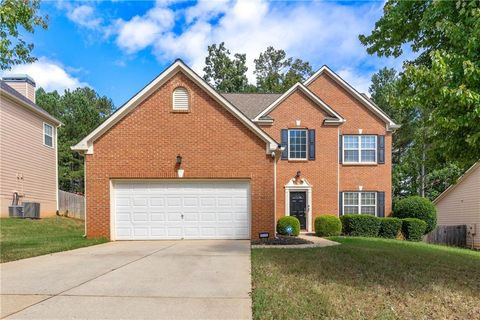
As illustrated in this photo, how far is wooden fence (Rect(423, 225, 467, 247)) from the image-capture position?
21.2m

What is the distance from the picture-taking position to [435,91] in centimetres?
578

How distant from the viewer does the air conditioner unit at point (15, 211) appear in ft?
60.9

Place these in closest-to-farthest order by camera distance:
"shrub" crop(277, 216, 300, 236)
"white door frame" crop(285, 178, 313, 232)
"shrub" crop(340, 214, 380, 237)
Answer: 1. "shrub" crop(277, 216, 300, 236)
2. "shrub" crop(340, 214, 380, 237)
3. "white door frame" crop(285, 178, 313, 232)

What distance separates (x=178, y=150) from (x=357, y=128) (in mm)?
10359

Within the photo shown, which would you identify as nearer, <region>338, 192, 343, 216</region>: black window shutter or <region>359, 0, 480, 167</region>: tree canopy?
<region>359, 0, 480, 167</region>: tree canopy

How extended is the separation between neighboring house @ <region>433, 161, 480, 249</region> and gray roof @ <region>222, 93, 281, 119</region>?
10849mm

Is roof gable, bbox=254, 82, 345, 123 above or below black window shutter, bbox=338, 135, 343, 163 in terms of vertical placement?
above

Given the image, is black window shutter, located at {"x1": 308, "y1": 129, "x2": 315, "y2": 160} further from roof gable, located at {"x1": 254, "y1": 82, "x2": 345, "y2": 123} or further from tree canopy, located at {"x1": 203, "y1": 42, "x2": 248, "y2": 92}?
tree canopy, located at {"x1": 203, "y1": 42, "x2": 248, "y2": 92}

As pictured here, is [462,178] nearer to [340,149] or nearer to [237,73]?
[340,149]

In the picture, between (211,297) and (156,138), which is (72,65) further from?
(211,297)

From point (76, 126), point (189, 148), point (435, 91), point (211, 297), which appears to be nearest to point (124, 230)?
point (189, 148)

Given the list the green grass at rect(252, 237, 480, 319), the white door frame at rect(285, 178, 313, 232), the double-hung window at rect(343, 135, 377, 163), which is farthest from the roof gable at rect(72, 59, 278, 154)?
the double-hung window at rect(343, 135, 377, 163)

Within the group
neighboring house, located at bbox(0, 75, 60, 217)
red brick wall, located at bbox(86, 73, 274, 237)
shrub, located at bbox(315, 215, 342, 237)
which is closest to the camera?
red brick wall, located at bbox(86, 73, 274, 237)

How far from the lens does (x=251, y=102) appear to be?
21.2 meters
